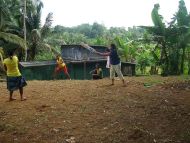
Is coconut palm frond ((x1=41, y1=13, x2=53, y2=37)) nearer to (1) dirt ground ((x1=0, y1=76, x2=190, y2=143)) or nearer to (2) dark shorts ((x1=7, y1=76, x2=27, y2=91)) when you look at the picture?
(1) dirt ground ((x1=0, y1=76, x2=190, y2=143))

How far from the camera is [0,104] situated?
10.5 m

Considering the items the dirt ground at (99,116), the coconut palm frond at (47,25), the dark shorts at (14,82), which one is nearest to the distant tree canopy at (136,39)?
the coconut palm frond at (47,25)

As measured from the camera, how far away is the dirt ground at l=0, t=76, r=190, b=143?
7.64 meters

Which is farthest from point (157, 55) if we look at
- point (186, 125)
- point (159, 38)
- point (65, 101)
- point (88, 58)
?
point (186, 125)

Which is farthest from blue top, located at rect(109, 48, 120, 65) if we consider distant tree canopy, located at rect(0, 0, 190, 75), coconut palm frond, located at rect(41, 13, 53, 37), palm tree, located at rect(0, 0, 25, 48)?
coconut palm frond, located at rect(41, 13, 53, 37)

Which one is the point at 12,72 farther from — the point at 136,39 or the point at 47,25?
the point at 47,25

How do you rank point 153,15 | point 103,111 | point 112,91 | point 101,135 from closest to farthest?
1. point 101,135
2. point 103,111
3. point 112,91
4. point 153,15

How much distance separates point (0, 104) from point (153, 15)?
11842 millimetres

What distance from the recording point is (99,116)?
896 centimetres

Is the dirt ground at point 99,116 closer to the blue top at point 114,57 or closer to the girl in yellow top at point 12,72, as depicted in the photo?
the girl in yellow top at point 12,72

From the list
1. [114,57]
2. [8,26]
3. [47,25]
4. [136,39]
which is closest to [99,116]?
[114,57]

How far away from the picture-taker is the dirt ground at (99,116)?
764 cm

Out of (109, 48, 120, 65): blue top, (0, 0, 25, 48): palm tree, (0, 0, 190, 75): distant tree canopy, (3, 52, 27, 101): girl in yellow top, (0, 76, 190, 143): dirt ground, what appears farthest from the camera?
(0, 0, 25, 48): palm tree

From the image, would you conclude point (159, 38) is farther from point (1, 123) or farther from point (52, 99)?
point (1, 123)
